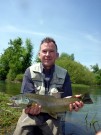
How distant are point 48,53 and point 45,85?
59cm

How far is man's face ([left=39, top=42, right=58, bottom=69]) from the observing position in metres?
4.91

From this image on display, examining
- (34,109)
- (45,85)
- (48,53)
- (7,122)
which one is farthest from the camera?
(7,122)

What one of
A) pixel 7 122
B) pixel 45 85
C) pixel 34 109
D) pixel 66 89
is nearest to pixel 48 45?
pixel 45 85

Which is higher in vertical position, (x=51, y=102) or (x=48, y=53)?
(x=48, y=53)

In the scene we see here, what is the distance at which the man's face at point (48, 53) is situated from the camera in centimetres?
491

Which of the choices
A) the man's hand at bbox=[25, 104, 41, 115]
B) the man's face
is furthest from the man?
the man's hand at bbox=[25, 104, 41, 115]

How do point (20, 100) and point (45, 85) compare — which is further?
point (45, 85)

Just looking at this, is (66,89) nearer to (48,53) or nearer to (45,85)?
(45,85)

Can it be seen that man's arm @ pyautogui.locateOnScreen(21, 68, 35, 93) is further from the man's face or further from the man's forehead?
the man's forehead

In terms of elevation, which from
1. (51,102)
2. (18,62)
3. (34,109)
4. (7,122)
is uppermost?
(18,62)

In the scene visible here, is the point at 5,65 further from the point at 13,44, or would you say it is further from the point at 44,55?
the point at 44,55

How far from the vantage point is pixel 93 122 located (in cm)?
1032

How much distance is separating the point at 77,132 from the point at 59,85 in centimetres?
434

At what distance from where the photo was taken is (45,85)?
5.01 meters
